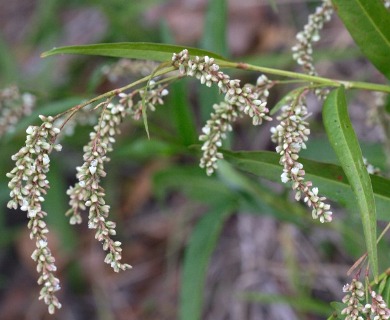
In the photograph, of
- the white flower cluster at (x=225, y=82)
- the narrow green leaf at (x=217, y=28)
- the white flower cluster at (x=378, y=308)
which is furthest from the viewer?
the narrow green leaf at (x=217, y=28)

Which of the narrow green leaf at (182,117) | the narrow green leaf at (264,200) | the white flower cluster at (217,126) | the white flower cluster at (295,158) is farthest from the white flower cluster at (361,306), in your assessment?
the narrow green leaf at (264,200)

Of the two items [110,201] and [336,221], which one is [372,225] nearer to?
[336,221]

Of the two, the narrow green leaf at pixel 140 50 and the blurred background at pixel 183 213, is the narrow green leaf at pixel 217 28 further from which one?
the narrow green leaf at pixel 140 50

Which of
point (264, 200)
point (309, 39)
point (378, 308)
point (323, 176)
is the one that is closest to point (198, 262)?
point (264, 200)

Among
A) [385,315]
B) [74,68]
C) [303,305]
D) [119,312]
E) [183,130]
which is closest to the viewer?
[385,315]

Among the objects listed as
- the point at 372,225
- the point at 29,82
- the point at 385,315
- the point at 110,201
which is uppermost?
the point at 29,82

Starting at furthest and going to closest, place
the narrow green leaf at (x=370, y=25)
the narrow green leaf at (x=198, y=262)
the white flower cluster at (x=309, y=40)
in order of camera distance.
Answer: the narrow green leaf at (x=198, y=262)
the white flower cluster at (x=309, y=40)
the narrow green leaf at (x=370, y=25)

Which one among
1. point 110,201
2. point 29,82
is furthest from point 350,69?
point 29,82
